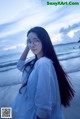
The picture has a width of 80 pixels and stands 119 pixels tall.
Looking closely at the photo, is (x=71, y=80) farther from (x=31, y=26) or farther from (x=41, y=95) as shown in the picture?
(x=41, y=95)

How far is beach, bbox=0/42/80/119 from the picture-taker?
1.66 m

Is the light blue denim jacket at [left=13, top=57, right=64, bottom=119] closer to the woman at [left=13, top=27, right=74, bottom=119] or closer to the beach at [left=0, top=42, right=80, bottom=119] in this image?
the woman at [left=13, top=27, right=74, bottom=119]

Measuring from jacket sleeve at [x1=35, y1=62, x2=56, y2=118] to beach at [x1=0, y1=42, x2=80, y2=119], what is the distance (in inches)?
26.0

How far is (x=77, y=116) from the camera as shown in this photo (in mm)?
1650

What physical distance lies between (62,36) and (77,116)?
0.67 meters

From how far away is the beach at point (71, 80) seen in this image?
5.43 feet

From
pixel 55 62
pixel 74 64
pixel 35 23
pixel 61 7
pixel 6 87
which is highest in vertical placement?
pixel 61 7

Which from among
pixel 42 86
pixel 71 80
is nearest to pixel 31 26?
pixel 71 80

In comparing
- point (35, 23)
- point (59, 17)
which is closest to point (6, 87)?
point (35, 23)

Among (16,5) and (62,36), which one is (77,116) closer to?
(62,36)

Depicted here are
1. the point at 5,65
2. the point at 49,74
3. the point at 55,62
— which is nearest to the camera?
the point at 49,74

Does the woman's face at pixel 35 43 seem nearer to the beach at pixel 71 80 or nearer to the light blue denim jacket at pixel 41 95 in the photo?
the light blue denim jacket at pixel 41 95

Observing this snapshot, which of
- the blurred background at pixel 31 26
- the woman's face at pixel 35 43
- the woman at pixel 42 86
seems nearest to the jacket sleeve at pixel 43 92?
the woman at pixel 42 86

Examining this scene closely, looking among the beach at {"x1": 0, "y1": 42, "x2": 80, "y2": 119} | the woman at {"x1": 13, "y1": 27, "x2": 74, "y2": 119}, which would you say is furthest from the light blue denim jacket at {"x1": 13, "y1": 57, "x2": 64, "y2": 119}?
the beach at {"x1": 0, "y1": 42, "x2": 80, "y2": 119}
